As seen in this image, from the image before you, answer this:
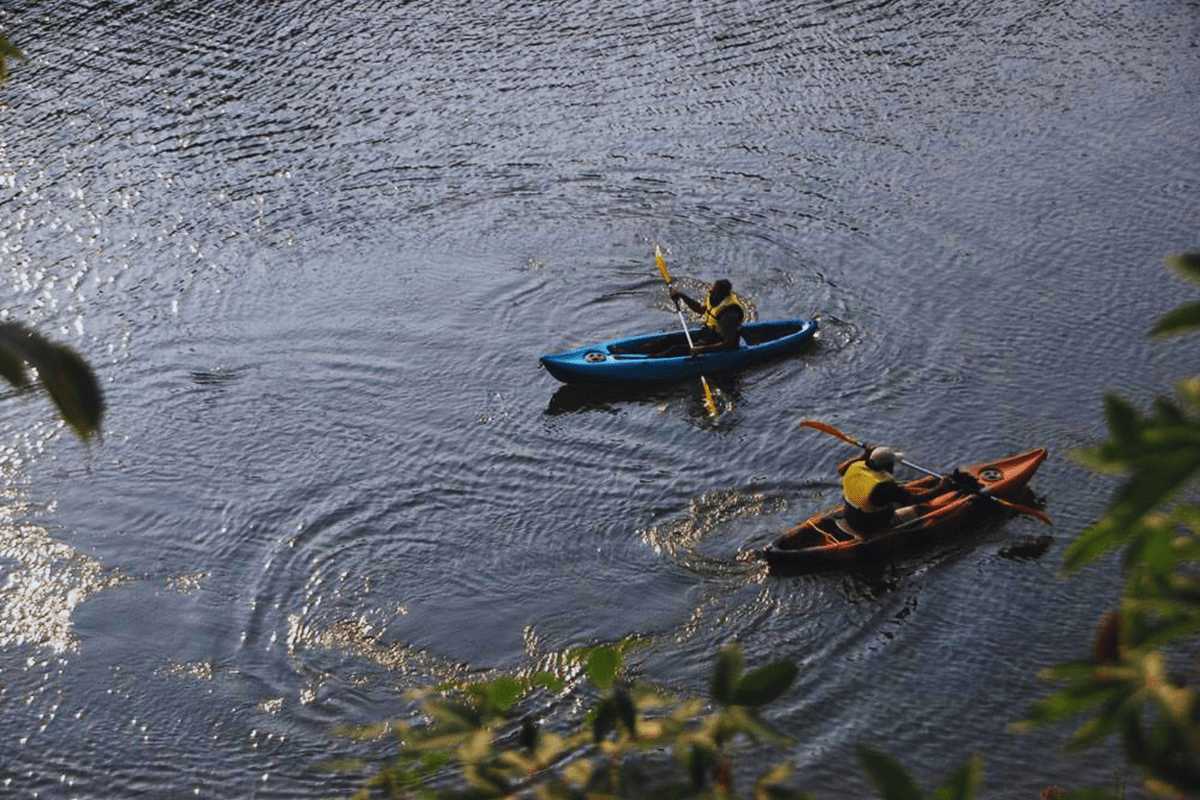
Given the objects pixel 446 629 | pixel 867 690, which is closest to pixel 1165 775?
pixel 867 690

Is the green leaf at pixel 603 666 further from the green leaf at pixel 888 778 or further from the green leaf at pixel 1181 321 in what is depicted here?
the green leaf at pixel 1181 321

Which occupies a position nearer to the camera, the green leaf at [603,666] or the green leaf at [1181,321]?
the green leaf at [1181,321]

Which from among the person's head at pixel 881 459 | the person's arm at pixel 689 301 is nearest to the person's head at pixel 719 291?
the person's arm at pixel 689 301

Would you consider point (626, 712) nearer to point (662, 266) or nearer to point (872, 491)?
point (872, 491)

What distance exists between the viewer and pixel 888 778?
7.61ft

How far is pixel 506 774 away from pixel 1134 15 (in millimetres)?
28643

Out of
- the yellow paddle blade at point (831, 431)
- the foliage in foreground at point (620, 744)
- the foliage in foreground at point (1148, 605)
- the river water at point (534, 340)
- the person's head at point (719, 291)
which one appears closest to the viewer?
the foliage in foreground at point (1148, 605)

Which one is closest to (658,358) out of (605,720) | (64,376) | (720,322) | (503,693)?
(720,322)

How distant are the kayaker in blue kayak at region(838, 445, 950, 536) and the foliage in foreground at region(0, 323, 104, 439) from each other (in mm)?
12780

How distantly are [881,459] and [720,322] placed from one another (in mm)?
4598

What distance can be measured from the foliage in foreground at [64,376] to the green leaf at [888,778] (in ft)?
4.74

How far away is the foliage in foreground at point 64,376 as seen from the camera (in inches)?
75.8

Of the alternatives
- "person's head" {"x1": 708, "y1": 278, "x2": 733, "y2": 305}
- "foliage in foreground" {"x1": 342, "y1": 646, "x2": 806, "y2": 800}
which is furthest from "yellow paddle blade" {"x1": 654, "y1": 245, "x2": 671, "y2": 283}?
"foliage in foreground" {"x1": 342, "y1": 646, "x2": 806, "y2": 800}

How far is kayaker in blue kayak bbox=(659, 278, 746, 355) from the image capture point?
18094mm
